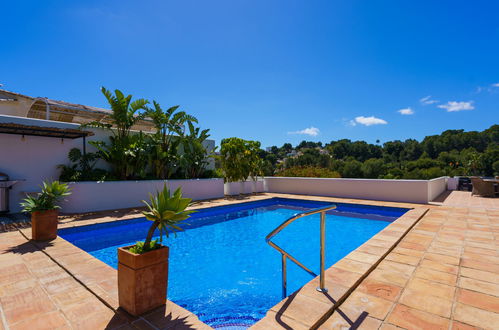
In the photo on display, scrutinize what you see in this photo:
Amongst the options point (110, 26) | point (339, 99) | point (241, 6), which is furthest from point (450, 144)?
point (110, 26)

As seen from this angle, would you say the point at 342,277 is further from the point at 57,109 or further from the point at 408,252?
the point at 57,109

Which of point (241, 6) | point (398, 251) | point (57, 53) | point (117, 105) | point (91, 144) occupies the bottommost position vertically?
point (398, 251)

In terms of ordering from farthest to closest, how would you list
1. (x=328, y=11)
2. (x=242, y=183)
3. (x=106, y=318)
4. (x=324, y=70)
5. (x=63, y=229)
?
(x=324, y=70) → (x=242, y=183) → (x=328, y=11) → (x=63, y=229) → (x=106, y=318)

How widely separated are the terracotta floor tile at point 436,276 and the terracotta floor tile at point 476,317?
668mm

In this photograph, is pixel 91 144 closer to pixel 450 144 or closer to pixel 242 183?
pixel 242 183

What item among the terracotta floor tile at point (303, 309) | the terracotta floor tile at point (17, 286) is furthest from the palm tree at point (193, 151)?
the terracotta floor tile at point (303, 309)

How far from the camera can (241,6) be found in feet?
34.8

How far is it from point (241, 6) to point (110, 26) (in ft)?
18.2

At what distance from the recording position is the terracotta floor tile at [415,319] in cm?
238

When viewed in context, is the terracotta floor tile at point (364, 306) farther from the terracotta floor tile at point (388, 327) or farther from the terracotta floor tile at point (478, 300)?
the terracotta floor tile at point (478, 300)

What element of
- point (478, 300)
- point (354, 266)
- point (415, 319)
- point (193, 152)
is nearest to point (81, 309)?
point (415, 319)

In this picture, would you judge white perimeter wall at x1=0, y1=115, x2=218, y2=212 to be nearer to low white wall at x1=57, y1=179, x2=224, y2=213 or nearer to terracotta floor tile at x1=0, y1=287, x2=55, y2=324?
low white wall at x1=57, y1=179, x2=224, y2=213

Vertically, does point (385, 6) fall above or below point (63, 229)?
above

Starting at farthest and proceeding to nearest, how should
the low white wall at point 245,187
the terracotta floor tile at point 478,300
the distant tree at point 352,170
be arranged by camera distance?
1. the distant tree at point 352,170
2. the low white wall at point 245,187
3. the terracotta floor tile at point 478,300
